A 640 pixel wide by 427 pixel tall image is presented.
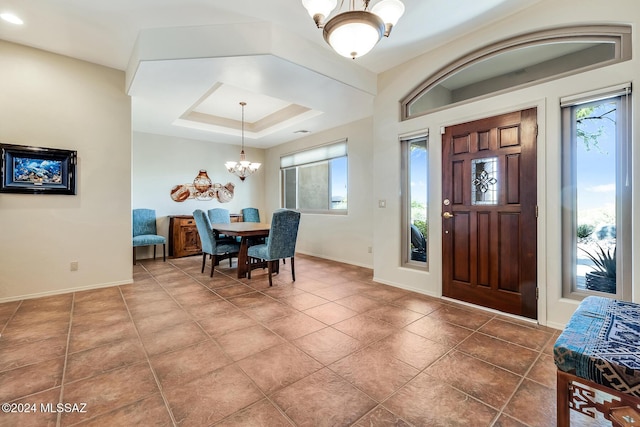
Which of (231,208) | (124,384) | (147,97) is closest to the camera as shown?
(124,384)

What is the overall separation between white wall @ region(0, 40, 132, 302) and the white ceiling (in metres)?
0.28

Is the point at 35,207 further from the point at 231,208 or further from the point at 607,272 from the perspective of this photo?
the point at 607,272

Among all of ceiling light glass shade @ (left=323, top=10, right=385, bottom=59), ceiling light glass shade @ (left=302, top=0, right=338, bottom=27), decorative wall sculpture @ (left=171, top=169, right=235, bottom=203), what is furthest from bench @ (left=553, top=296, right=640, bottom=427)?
decorative wall sculpture @ (left=171, top=169, right=235, bottom=203)

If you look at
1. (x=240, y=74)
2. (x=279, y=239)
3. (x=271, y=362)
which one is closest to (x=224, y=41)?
(x=240, y=74)

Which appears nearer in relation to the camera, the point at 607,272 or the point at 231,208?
the point at 607,272

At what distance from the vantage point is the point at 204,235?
433cm

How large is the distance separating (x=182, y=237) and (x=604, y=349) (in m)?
6.07

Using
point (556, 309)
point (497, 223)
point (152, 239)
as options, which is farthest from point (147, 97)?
point (556, 309)

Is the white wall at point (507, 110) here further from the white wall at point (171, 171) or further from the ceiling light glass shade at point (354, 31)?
the white wall at point (171, 171)

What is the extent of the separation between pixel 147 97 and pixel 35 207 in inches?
74.8

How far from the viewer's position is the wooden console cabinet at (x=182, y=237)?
5.68 m

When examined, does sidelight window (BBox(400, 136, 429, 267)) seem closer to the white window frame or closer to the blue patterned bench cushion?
the white window frame

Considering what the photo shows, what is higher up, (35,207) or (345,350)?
(35,207)

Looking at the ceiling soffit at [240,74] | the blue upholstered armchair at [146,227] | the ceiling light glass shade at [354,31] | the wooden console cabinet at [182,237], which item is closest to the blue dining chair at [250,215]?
the wooden console cabinet at [182,237]
